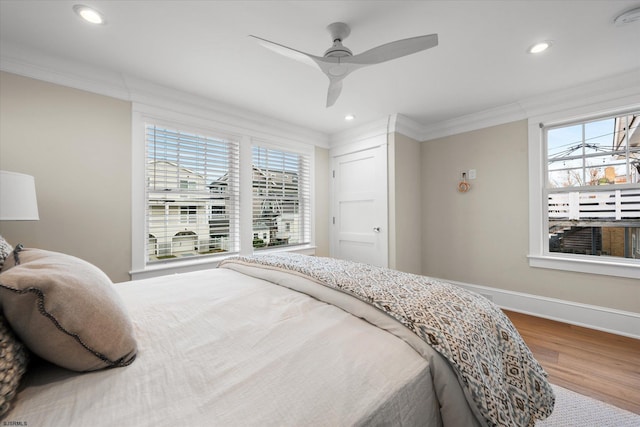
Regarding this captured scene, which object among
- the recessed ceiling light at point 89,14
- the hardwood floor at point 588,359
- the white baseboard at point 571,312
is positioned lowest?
the hardwood floor at point 588,359

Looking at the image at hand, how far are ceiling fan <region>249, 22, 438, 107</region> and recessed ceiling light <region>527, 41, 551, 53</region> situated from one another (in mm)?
1165

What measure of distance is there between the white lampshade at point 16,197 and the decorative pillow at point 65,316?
115 centimetres

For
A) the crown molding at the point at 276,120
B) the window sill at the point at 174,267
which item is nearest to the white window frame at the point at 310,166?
the crown molding at the point at 276,120

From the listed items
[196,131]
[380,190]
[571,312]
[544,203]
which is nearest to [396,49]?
[380,190]

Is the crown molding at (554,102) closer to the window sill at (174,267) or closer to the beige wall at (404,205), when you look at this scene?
the beige wall at (404,205)

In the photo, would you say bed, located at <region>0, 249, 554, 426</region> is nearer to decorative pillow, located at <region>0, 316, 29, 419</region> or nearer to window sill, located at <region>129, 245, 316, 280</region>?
decorative pillow, located at <region>0, 316, 29, 419</region>

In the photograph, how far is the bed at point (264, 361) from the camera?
24.1 inches

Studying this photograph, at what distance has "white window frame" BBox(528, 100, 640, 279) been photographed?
2.63m

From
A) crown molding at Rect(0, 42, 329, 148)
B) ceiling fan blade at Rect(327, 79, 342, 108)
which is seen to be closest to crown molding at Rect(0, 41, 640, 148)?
crown molding at Rect(0, 42, 329, 148)

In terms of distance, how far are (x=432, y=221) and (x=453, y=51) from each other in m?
2.30

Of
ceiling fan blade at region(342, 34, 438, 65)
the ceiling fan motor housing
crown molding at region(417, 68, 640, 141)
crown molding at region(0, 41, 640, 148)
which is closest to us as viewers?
ceiling fan blade at region(342, 34, 438, 65)

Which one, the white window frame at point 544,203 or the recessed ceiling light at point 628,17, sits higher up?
the recessed ceiling light at point 628,17

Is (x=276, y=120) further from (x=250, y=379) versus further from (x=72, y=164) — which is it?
(x=250, y=379)

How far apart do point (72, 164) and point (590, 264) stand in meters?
4.95
